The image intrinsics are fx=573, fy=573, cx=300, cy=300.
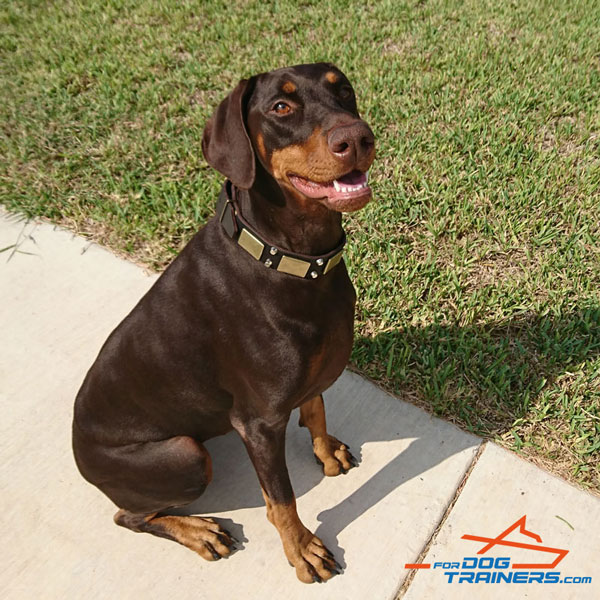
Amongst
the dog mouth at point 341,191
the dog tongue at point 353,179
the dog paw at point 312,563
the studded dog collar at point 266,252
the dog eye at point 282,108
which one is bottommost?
the dog paw at point 312,563

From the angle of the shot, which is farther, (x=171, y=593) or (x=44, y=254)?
(x=44, y=254)

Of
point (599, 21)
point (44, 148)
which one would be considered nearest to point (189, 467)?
point (44, 148)

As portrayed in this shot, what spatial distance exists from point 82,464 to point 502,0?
6348 mm

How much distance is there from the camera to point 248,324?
6.73 feet

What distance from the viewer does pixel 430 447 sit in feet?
9.27

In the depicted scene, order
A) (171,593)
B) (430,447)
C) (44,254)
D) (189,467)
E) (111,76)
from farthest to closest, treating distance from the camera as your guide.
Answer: (111,76)
(44,254)
(430,447)
(171,593)
(189,467)

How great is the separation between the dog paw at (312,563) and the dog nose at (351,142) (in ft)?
5.20

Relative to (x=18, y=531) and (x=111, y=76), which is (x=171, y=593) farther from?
(x=111, y=76)

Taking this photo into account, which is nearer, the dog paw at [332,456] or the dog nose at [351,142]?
the dog nose at [351,142]

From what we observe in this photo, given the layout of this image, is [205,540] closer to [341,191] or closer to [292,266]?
[292,266]

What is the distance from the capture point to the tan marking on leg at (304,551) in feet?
7.57

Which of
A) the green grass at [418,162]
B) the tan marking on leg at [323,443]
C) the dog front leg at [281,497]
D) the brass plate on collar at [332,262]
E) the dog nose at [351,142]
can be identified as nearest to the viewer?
the dog nose at [351,142]

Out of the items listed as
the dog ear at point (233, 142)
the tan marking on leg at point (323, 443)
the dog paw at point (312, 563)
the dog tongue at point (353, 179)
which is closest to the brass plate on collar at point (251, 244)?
the dog ear at point (233, 142)

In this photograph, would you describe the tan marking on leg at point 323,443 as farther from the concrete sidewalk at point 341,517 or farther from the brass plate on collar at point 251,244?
the brass plate on collar at point 251,244
